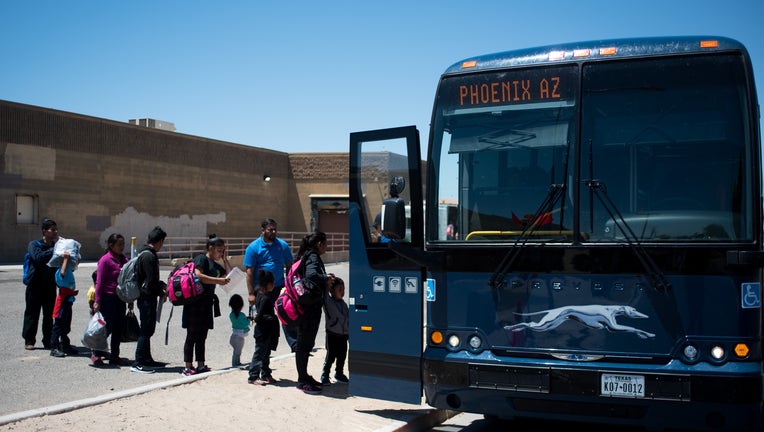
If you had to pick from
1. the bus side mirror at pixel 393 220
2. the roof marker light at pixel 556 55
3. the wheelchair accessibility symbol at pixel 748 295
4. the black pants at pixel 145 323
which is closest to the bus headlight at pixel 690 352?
the wheelchair accessibility symbol at pixel 748 295

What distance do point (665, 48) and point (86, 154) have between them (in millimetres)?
34065

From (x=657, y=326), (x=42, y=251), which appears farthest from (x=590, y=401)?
→ (x=42, y=251)

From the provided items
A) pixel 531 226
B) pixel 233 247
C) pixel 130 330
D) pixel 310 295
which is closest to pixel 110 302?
pixel 130 330

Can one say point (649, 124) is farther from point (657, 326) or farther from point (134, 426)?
point (134, 426)

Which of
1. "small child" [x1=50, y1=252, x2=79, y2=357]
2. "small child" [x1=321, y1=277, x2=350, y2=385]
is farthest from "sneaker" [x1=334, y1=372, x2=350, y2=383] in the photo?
"small child" [x1=50, y1=252, x2=79, y2=357]

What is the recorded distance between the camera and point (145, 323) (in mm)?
9492

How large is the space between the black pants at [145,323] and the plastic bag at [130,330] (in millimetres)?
344

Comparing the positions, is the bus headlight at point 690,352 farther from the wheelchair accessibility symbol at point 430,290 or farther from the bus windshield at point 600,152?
the wheelchair accessibility symbol at point 430,290

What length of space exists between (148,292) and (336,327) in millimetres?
2385

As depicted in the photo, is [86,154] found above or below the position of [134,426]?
above

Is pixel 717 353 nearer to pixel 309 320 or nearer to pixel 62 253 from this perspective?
pixel 309 320

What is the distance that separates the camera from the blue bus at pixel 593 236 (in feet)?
18.6

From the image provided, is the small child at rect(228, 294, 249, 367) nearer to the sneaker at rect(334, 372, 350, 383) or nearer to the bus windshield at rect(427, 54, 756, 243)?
the sneaker at rect(334, 372, 350, 383)

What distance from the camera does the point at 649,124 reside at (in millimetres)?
6004
